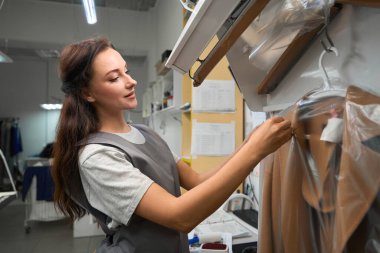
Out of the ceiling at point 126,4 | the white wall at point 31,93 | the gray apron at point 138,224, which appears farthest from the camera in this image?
the white wall at point 31,93

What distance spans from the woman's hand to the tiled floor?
3.07 metres

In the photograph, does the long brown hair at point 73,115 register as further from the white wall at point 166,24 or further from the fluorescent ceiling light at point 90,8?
the white wall at point 166,24

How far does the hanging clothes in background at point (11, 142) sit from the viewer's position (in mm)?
6496

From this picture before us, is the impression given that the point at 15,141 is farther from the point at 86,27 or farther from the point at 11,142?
the point at 86,27

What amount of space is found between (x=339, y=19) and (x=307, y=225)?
0.54 metres

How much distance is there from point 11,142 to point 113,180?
281 inches

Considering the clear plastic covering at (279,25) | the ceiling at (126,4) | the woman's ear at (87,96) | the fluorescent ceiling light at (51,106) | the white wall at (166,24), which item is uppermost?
the ceiling at (126,4)

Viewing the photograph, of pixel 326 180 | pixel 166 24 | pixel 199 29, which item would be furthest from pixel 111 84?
pixel 166 24

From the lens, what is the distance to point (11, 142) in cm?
658

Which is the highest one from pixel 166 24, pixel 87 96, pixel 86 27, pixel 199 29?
pixel 86 27

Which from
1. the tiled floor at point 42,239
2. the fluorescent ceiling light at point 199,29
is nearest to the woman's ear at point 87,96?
the fluorescent ceiling light at point 199,29

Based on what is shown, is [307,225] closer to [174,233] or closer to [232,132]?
[174,233]

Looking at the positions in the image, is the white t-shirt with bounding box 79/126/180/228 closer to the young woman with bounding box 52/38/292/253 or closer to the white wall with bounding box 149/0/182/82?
the young woman with bounding box 52/38/292/253

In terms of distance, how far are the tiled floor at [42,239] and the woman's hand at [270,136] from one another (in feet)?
10.1
